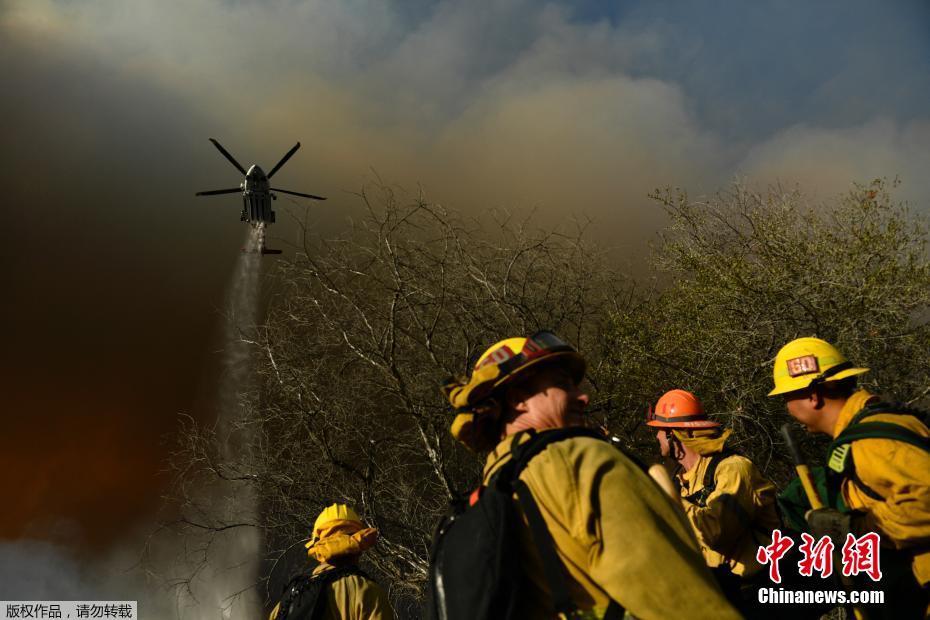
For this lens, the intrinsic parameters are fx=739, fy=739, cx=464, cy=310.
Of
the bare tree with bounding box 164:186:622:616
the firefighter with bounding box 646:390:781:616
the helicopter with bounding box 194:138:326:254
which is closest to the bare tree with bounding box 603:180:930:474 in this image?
the bare tree with bounding box 164:186:622:616

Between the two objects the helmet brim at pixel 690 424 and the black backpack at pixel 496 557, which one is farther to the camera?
the helmet brim at pixel 690 424

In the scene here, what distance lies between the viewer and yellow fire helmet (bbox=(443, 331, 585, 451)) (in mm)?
2230

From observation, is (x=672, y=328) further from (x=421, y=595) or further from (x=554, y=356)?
(x=554, y=356)

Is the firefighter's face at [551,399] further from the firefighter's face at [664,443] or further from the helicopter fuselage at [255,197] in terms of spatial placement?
the helicopter fuselage at [255,197]

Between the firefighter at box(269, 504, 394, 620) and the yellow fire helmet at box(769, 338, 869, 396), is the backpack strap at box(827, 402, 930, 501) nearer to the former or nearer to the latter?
the yellow fire helmet at box(769, 338, 869, 396)

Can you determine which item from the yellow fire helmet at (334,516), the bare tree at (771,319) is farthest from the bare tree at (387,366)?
the yellow fire helmet at (334,516)

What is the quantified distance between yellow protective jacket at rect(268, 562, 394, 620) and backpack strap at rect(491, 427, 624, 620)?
2.97m

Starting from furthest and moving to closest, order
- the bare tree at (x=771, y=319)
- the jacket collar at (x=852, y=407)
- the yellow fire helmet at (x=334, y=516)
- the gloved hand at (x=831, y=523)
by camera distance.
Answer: the bare tree at (x=771, y=319), the yellow fire helmet at (x=334, y=516), the jacket collar at (x=852, y=407), the gloved hand at (x=831, y=523)

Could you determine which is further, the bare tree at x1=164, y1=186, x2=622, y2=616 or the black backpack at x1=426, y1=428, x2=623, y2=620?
the bare tree at x1=164, y1=186, x2=622, y2=616

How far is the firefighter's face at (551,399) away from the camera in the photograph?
2.23 m

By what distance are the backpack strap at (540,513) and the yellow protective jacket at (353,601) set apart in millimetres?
2971

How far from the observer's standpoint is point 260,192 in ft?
97.6

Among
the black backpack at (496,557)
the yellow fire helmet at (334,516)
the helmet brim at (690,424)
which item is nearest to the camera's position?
the black backpack at (496,557)

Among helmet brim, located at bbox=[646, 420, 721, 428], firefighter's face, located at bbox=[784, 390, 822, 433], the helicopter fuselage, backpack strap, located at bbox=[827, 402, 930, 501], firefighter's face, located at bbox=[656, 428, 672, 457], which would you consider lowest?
backpack strap, located at bbox=[827, 402, 930, 501]
